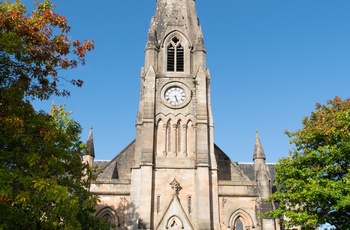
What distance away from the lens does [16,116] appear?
11.7 metres

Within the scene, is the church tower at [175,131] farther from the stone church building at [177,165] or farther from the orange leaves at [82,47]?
the orange leaves at [82,47]

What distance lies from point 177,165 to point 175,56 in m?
9.83

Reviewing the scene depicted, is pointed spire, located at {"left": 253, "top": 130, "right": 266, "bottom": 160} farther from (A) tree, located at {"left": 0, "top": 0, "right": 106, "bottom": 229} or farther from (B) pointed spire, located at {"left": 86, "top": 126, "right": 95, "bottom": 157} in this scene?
(A) tree, located at {"left": 0, "top": 0, "right": 106, "bottom": 229}

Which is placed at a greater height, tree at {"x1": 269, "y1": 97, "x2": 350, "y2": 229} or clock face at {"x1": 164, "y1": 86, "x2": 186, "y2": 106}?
clock face at {"x1": 164, "y1": 86, "x2": 186, "y2": 106}

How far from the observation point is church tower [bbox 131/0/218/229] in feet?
97.4

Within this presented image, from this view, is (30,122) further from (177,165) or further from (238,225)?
(238,225)

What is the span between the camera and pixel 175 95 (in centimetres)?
3397

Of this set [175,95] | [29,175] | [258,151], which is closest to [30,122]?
[29,175]

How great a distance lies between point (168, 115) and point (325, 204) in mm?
15786

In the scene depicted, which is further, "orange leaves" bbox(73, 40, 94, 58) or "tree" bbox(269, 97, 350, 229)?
"tree" bbox(269, 97, 350, 229)

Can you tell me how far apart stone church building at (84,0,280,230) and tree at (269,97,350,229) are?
8942 millimetres

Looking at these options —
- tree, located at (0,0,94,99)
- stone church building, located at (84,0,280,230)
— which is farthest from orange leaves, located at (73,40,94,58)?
stone church building, located at (84,0,280,230)

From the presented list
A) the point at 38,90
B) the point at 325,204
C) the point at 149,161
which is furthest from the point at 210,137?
the point at 38,90

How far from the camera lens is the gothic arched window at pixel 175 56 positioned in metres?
35.2
